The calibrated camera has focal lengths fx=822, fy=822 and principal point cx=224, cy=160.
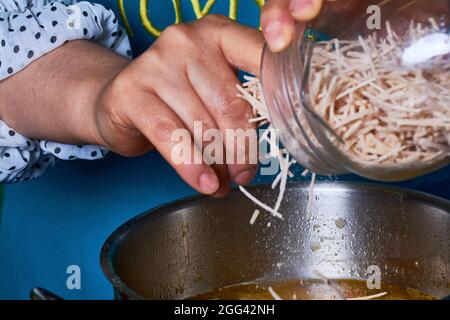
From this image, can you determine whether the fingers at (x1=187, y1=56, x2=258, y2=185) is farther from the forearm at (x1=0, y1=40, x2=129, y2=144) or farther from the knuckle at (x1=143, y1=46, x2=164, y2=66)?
the forearm at (x1=0, y1=40, x2=129, y2=144)

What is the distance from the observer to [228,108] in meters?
0.74

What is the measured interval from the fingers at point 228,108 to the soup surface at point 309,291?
214 mm

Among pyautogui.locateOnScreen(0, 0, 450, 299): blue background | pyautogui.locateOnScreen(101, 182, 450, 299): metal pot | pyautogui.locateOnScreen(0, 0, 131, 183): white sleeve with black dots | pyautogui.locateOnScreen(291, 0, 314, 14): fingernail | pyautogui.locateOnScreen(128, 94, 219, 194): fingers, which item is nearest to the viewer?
pyautogui.locateOnScreen(291, 0, 314, 14): fingernail

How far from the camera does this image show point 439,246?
876 mm

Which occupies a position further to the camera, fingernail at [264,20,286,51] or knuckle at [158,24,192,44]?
knuckle at [158,24,192,44]

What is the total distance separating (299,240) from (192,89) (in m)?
0.27

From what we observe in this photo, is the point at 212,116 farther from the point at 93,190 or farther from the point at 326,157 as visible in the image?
the point at 93,190

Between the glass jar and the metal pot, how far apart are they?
0.20 metres

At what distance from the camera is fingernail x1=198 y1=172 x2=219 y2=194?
0.72 metres

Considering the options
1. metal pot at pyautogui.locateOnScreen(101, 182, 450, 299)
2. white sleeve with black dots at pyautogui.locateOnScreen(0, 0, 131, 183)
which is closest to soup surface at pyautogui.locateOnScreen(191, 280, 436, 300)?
metal pot at pyautogui.locateOnScreen(101, 182, 450, 299)

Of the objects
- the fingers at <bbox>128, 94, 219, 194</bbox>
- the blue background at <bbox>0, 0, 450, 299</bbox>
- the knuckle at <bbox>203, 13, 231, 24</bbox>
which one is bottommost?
the blue background at <bbox>0, 0, 450, 299</bbox>

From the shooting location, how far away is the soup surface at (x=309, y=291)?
35.6 inches

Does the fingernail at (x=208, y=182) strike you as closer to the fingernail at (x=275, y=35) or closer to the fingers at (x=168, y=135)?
the fingers at (x=168, y=135)
